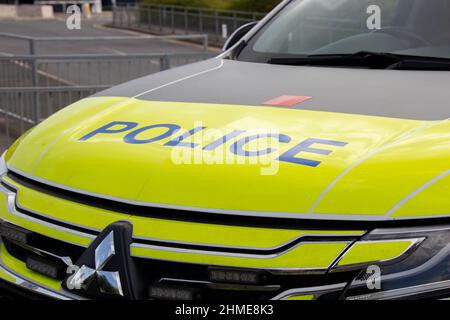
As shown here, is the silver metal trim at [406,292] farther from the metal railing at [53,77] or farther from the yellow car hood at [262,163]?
the metal railing at [53,77]

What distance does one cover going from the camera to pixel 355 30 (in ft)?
13.3

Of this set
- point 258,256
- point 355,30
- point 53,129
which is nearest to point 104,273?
point 258,256

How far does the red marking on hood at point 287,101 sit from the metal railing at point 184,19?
2528 cm

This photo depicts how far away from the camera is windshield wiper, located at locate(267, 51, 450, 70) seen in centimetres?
353

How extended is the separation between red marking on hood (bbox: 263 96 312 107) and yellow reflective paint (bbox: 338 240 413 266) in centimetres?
83

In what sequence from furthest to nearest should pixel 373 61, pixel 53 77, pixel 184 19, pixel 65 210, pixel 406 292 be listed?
pixel 184 19, pixel 53 77, pixel 373 61, pixel 65 210, pixel 406 292

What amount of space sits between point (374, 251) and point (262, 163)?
466 millimetres

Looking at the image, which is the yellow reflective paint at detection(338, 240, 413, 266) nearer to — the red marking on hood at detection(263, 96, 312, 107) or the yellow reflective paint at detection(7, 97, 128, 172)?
the red marking on hood at detection(263, 96, 312, 107)

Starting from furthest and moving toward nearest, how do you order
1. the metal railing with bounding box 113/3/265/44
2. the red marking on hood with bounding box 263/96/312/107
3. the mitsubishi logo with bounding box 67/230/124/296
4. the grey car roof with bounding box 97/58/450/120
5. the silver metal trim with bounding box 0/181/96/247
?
the metal railing with bounding box 113/3/265/44 < the red marking on hood with bounding box 263/96/312/107 < the grey car roof with bounding box 97/58/450/120 < the silver metal trim with bounding box 0/181/96/247 < the mitsubishi logo with bounding box 67/230/124/296

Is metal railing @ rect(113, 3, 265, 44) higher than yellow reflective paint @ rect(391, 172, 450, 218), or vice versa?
yellow reflective paint @ rect(391, 172, 450, 218)

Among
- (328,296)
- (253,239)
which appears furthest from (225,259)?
(328,296)

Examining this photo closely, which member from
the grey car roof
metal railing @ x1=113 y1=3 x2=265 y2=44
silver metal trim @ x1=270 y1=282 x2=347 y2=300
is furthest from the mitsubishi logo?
metal railing @ x1=113 y1=3 x2=265 y2=44

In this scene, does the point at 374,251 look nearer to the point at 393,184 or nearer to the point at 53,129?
the point at 393,184

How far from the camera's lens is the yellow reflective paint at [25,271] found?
290 cm
